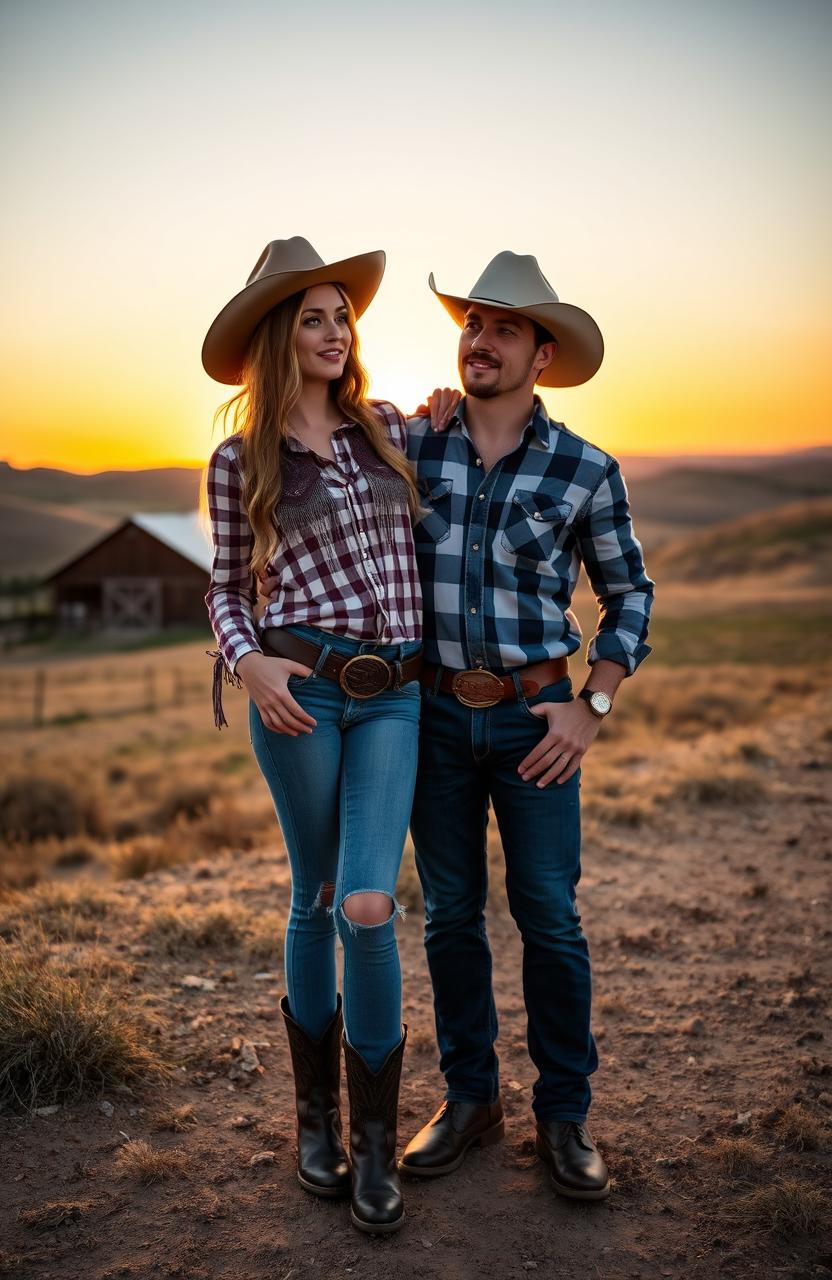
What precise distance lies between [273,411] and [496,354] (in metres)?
0.69

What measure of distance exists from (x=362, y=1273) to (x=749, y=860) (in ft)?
13.1

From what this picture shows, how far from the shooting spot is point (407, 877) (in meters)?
5.35

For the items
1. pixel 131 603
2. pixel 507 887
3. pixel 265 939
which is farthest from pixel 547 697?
pixel 131 603

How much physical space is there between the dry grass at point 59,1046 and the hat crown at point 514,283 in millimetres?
2618

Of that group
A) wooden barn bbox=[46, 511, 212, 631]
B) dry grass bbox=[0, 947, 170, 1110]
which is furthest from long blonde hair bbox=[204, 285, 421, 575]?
wooden barn bbox=[46, 511, 212, 631]

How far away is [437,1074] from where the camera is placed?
12.1 feet

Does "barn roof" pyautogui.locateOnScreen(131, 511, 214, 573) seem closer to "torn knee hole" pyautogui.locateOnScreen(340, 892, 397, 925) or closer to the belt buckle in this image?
the belt buckle

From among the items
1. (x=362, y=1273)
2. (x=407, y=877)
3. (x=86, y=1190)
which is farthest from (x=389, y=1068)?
(x=407, y=877)

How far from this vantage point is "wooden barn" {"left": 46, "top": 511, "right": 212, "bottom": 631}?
34094mm

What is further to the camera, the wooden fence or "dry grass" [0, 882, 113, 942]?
the wooden fence

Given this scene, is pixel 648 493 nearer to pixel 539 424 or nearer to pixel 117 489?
pixel 117 489

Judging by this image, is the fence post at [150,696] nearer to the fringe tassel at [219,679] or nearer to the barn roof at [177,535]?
the barn roof at [177,535]

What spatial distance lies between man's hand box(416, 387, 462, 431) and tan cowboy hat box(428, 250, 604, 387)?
26cm

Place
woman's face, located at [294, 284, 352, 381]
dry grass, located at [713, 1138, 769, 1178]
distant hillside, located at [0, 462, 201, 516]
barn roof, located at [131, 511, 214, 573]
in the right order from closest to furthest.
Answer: woman's face, located at [294, 284, 352, 381] < dry grass, located at [713, 1138, 769, 1178] < barn roof, located at [131, 511, 214, 573] < distant hillside, located at [0, 462, 201, 516]
